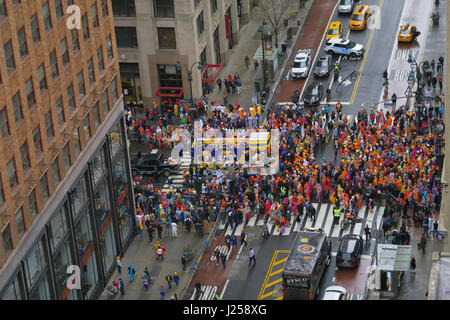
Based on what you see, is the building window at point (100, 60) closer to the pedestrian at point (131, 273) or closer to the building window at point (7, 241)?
the pedestrian at point (131, 273)

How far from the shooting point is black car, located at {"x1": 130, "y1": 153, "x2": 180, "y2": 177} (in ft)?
209

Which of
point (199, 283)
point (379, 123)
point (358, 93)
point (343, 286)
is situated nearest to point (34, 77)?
point (199, 283)

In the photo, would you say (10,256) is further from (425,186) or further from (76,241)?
(425,186)

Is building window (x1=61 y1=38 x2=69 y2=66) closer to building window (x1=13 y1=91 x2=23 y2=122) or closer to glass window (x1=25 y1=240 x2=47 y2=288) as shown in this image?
building window (x1=13 y1=91 x2=23 y2=122)

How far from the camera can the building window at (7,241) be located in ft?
119

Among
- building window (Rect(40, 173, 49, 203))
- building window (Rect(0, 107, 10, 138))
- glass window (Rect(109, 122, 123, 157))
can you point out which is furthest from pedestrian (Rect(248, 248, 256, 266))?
building window (Rect(0, 107, 10, 138))

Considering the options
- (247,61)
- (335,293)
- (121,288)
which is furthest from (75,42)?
(247,61)

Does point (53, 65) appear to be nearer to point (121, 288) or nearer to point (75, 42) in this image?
point (75, 42)

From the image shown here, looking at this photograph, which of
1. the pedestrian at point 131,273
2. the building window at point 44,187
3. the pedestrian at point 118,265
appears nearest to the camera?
the building window at point 44,187

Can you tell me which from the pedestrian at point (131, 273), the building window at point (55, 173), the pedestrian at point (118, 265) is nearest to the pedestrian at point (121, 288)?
the pedestrian at point (131, 273)

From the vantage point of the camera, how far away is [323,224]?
55312mm

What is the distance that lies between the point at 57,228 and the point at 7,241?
6.17 meters

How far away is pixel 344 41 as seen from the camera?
278ft
